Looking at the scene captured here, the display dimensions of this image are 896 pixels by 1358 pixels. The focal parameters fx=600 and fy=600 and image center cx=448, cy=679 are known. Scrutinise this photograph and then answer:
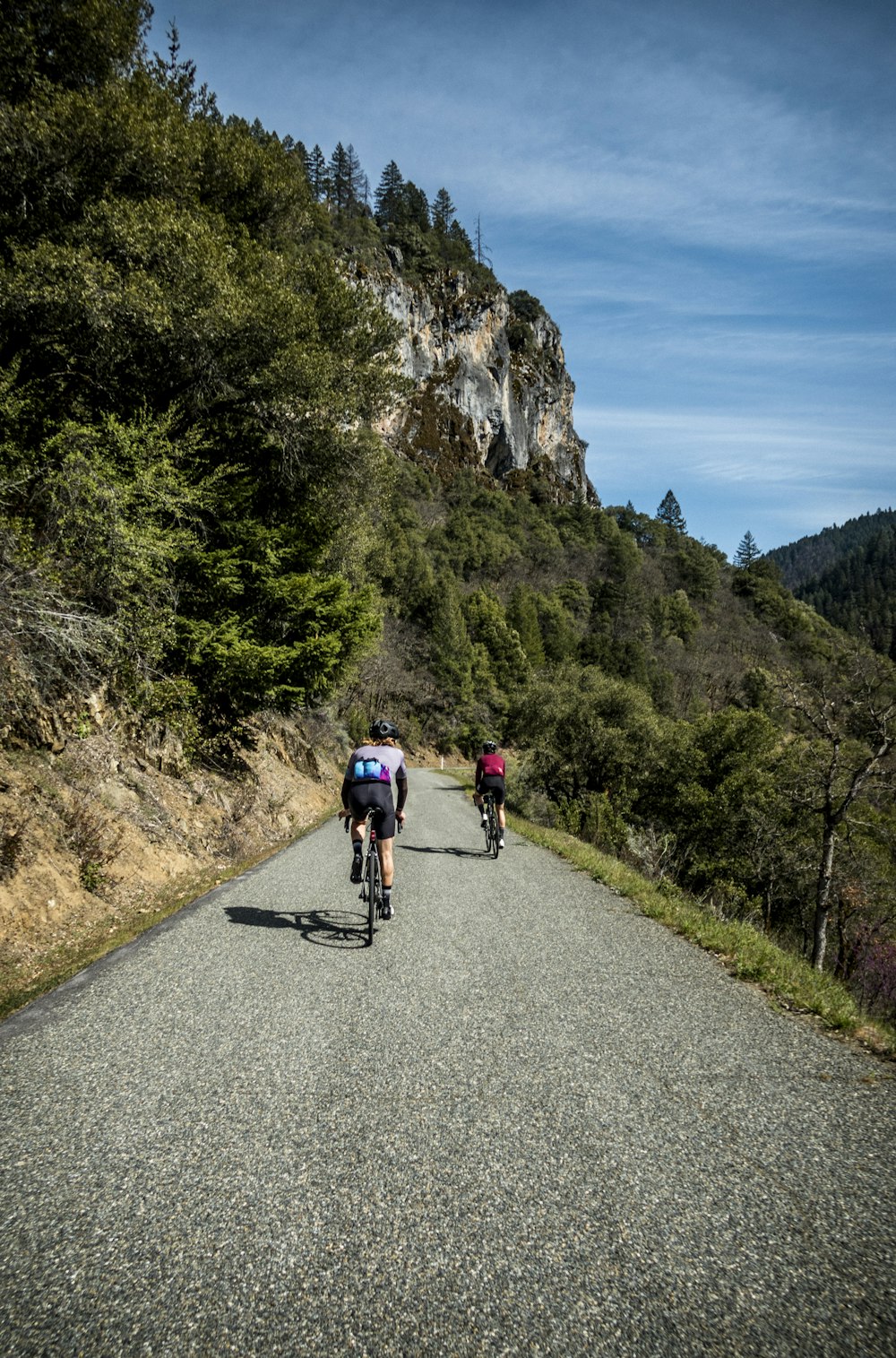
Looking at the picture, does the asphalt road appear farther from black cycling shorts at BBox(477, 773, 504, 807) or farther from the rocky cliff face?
the rocky cliff face

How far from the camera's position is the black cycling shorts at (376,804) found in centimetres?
627

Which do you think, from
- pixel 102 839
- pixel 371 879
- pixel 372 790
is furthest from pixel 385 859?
pixel 102 839

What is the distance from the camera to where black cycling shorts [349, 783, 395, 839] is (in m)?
6.27

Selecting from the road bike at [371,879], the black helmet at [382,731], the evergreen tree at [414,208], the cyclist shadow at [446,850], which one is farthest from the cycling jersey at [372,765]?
the evergreen tree at [414,208]

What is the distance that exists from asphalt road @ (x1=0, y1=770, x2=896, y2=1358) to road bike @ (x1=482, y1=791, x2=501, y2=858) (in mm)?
6119

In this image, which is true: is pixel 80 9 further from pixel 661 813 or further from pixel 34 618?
pixel 661 813

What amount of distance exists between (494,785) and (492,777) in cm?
22

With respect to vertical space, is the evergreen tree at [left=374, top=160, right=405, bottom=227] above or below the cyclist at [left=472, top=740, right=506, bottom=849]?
above

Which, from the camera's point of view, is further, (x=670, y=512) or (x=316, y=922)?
(x=670, y=512)

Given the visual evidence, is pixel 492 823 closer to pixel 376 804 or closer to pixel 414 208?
pixel 376 804

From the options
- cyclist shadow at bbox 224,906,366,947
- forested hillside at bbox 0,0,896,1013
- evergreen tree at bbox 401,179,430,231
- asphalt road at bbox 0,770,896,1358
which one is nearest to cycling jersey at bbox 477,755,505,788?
forested hillside at bbox 0,0,896,1013

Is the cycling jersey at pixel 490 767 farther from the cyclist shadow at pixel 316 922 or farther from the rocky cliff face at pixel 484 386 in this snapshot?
the rocky cliff face at pixel 484 386

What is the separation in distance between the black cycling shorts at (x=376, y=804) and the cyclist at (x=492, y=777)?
16.7 feet

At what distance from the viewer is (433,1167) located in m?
2.68
